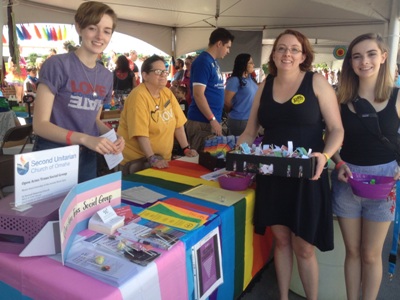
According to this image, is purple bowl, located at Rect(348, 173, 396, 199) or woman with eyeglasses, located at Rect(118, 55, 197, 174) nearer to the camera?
purple bowl, located at Rect(348, 173, 396, 199)

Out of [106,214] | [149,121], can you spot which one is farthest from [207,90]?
[106,214]

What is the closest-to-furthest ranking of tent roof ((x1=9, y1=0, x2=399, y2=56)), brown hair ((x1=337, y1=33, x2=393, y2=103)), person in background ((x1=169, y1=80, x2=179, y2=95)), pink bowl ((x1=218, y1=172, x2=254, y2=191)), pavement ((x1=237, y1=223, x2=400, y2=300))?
brown hair ((x1=337, y1=33, x2=393, y2=103)) → pink bowl ((x1=218, y1=172, x2=254, y2=191)) → pavement ((x1=237, y1=223, x2=400, y2=300)) → tent roof ((x1=9, y1=0, x2=399, y2=56)) → person in background ((x1=169, y1=80, x2=179, y2=95))

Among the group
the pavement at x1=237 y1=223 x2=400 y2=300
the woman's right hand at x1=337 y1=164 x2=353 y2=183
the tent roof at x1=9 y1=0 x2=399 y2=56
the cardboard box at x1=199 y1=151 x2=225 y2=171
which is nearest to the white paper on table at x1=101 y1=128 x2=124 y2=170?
the cardboard box at x1=199 y1=151 x2=225 y2=171

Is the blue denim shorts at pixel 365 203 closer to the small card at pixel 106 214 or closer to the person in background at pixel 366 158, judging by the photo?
the person in background at pixel 366 158

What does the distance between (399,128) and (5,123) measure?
4.02 metres

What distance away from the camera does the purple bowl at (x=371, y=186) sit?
1.41 metres

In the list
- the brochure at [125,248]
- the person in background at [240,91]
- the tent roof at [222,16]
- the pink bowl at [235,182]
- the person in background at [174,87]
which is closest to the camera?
the brochure at [125,248]

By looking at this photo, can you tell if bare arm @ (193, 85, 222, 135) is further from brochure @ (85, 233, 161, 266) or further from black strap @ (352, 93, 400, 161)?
brochure @ (85, 233, 161, 266)

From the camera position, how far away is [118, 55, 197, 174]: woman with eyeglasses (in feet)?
6.53

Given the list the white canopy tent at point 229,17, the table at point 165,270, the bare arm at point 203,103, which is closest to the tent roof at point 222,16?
the white canopy tent at point 229,17

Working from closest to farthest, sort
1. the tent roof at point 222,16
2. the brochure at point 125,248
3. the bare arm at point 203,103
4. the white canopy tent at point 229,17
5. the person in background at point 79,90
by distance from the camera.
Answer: the brochure at point 125,248
the person in background at point 79,90
the bare arm at point 203,103
the white canopy tent at point 229,17
the tent roof at point 222,16

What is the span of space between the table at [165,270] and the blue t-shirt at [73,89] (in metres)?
0.40

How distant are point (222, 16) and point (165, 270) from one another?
714 cm

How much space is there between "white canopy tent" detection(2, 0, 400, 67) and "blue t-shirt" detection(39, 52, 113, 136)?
4856 mm
